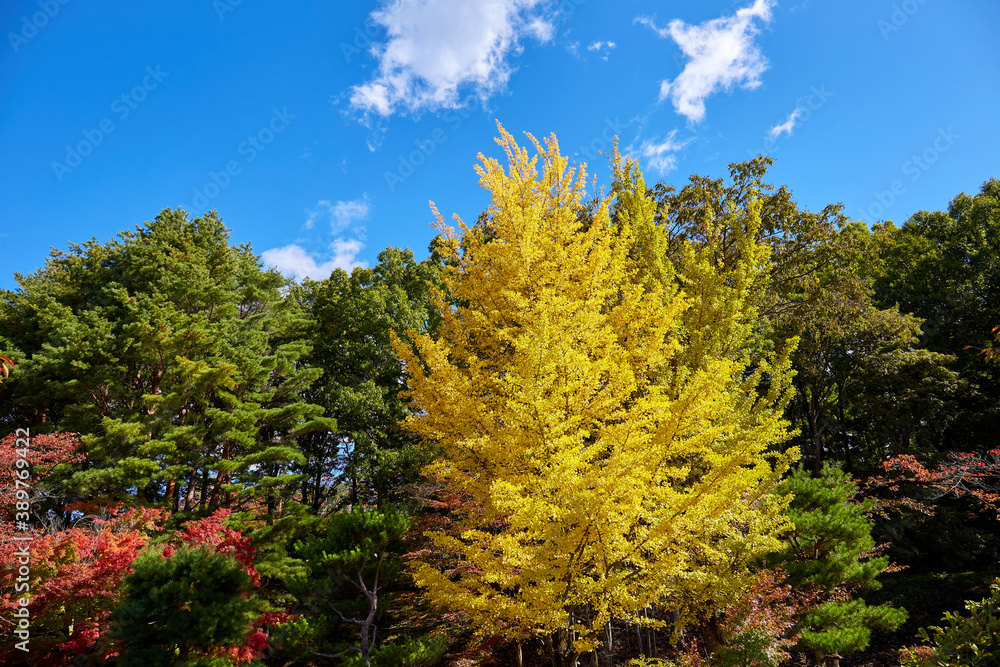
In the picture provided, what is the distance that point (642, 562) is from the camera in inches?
152

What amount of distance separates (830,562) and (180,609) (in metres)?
10.1

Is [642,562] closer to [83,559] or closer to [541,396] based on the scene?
[541,396]

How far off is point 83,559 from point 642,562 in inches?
377

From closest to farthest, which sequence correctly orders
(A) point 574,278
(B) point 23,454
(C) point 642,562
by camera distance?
(C) point 642,562 → (A) point 574,278 → (B) point 23,454

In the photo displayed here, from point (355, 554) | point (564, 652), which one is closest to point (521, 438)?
point (564, 652)

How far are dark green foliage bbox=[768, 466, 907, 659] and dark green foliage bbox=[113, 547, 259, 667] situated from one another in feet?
28.3

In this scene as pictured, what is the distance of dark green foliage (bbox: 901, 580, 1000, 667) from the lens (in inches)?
122

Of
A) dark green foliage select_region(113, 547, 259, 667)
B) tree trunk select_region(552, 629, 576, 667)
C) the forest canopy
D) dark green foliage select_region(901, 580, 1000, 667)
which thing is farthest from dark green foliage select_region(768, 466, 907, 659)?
dark green foliage select_region(113, 547, 259, 667)

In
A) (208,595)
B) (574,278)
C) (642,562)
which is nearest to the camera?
(642,562)

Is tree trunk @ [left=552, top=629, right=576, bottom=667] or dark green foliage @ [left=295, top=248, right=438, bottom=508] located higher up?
dark green foliage @ [left=295, top=248, right=438, bottom=508]

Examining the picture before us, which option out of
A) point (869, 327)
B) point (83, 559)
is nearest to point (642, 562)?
point (83, 559)

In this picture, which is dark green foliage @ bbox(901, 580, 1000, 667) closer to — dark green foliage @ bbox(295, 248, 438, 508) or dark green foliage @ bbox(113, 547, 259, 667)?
dark green foliage @ bbox(113, 547, 259, 667)

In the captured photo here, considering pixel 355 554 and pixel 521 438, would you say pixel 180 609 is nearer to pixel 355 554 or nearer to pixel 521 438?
pixel 355 554

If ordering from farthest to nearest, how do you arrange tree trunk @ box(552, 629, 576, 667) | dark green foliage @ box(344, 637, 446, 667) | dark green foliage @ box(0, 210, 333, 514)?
1. dark green foliage @ box(0, 210, 333, 514)
2. dark green foliage @ box(344, 637, 446, 667)
3. tree trunk @ box(552, 629, 576, 667)
